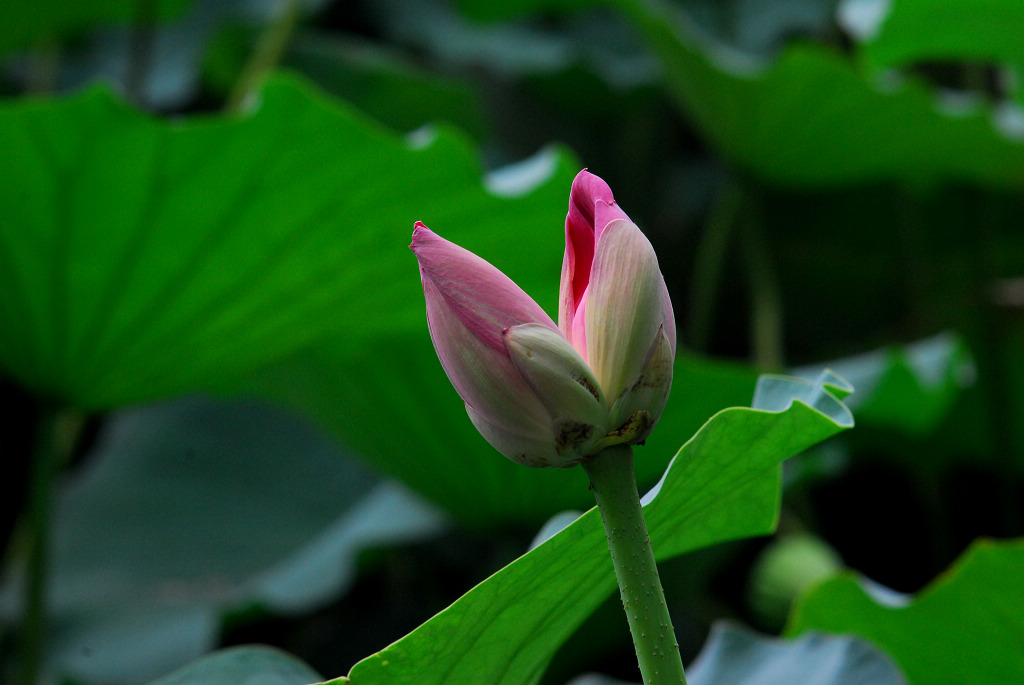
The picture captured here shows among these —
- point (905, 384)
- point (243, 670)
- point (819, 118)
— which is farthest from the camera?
point (819, 118)

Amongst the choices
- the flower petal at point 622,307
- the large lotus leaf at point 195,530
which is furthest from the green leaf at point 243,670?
the large lotus leaf at point 195,530

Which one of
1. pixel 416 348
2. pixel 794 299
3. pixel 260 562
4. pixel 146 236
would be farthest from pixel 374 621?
pixel 794 299

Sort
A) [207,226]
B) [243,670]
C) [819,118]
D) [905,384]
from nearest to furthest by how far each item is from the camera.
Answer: [243,670] → [207,226] → [905,384] → [819,118]

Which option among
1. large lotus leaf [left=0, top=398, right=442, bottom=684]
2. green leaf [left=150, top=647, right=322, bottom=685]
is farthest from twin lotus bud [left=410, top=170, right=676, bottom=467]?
large lotus leaf [left=0, top=398, right=442, bottom=684]

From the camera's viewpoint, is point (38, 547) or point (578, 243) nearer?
point (578, 243)

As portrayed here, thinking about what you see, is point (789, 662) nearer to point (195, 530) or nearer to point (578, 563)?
point (578, 563)

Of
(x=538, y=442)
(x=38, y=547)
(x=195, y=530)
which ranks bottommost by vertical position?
(x=195, y=530)

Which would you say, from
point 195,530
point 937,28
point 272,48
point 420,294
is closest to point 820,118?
point 937,28
